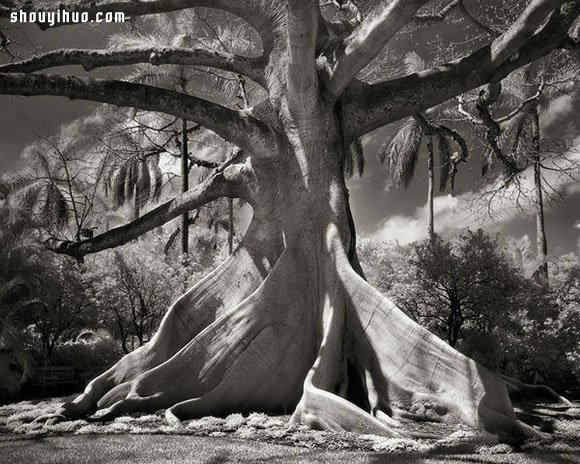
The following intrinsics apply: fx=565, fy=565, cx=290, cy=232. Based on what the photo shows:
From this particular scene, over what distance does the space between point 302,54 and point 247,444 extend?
18.5ft

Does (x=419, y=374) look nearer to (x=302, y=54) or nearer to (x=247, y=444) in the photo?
(x=247, y=444)

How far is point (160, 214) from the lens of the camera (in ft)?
33.5

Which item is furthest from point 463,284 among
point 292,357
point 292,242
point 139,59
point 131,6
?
point 131,6

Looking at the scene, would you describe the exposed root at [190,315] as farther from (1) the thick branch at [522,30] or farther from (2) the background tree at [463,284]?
(2) the background tree at [463,284]

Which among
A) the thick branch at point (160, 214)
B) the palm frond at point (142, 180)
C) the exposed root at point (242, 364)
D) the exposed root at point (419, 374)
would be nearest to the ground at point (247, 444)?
the exposed root at point (419, 374)

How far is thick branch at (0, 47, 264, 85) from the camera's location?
28.7ft

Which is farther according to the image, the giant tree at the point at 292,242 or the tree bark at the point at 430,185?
the tree bark at the point at 430,185

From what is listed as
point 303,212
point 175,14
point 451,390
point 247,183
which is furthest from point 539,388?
point 175,14

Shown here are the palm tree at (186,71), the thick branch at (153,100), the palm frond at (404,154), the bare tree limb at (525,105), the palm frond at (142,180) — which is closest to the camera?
the thick branch at (153,100)

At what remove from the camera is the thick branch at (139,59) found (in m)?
8.73

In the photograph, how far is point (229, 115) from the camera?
9203 mm

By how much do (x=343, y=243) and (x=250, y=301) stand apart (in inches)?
68.5

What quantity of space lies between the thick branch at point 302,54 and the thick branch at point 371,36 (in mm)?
442

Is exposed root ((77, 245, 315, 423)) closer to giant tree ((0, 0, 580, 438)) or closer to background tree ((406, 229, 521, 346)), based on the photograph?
giant tree ((0, 0, 580, 438))
